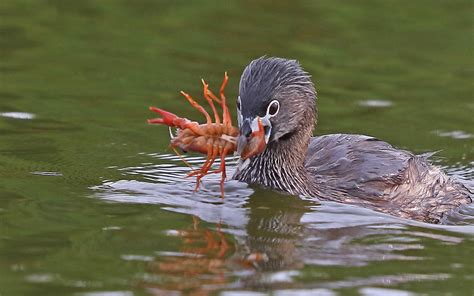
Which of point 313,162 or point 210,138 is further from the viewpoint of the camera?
point 313,162

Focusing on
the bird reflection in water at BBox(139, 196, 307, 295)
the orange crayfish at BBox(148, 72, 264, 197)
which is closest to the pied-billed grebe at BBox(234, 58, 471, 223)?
the orange crayfish at BBox(148, 72, 264, 197)

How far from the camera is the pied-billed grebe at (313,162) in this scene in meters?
11.9

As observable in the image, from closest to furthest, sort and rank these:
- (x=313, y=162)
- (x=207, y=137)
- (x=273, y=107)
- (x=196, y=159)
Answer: (x=207, y=137)
(x=273, y=107)
(x=313, y=162)
(x=196, y=159)

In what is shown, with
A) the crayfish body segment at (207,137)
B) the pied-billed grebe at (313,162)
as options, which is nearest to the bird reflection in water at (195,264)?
the crayfish body segment at (207,137)

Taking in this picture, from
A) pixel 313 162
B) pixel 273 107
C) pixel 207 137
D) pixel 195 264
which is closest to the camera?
pixel 195 264

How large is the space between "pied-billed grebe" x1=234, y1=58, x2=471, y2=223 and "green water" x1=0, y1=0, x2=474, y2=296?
29 centimetres

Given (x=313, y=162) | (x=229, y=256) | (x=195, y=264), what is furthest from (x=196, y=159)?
(x=195, y=264)

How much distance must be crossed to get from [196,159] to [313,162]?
176cm

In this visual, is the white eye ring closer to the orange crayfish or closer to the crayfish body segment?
the orange crayfish

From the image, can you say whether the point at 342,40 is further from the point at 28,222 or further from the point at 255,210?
the point at 28,222

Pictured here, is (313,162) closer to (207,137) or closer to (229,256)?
(207,137)

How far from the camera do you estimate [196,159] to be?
14023 mm

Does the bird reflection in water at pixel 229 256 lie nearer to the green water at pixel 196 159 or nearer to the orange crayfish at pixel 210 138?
the green water at pixel 196 159

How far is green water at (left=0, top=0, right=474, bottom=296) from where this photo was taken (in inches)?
382
